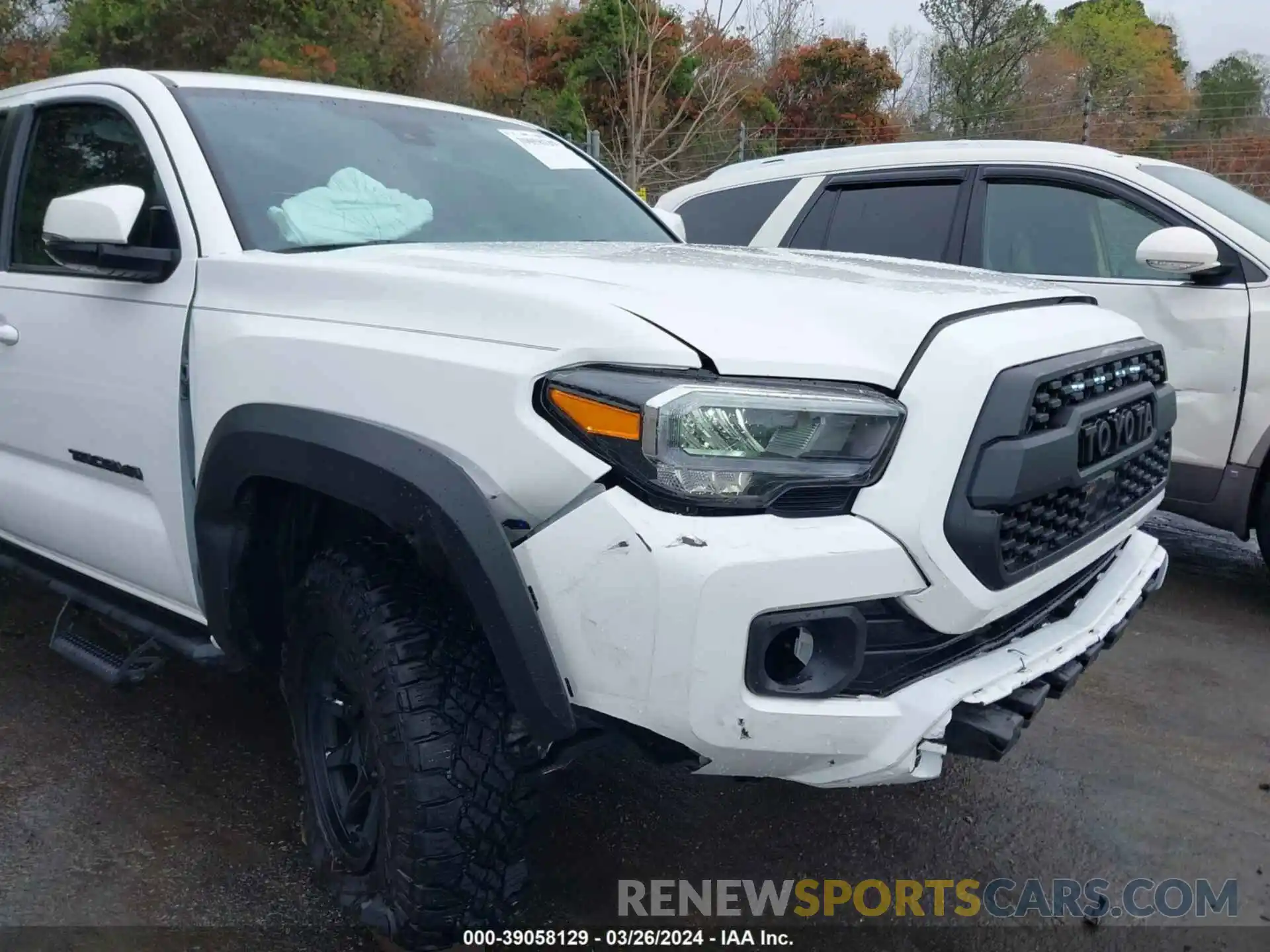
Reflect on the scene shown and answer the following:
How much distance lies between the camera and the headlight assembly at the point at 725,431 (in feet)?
5.74

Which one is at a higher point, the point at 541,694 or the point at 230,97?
the point at 230,97

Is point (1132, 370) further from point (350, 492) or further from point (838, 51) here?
point (838, 51)

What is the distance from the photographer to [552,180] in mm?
3371

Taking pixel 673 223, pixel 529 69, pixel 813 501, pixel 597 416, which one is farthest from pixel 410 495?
pixel 529 69

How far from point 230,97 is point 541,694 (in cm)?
196

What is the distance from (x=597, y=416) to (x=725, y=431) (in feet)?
0.70

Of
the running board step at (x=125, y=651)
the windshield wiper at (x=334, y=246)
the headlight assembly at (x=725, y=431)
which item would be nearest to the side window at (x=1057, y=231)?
the windshield wiper at (x=334, y=246)

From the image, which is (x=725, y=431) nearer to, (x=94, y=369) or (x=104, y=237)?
(x=104, y=237)

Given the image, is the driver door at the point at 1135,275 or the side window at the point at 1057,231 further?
the side window at the point at 1057,231

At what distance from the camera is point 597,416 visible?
5.88 feet

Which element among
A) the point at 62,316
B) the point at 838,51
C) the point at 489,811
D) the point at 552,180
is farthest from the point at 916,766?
the point at 838,51

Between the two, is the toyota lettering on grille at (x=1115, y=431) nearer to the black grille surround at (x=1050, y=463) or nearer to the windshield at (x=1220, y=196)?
the black grille surround at (x=1050, y=463)

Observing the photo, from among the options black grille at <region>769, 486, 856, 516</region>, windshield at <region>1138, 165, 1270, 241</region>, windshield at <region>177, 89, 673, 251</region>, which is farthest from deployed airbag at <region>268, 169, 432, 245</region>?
windshield at <region>1138, 165, 1270, 241</region>

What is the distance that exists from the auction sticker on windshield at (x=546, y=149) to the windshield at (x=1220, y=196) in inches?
100
